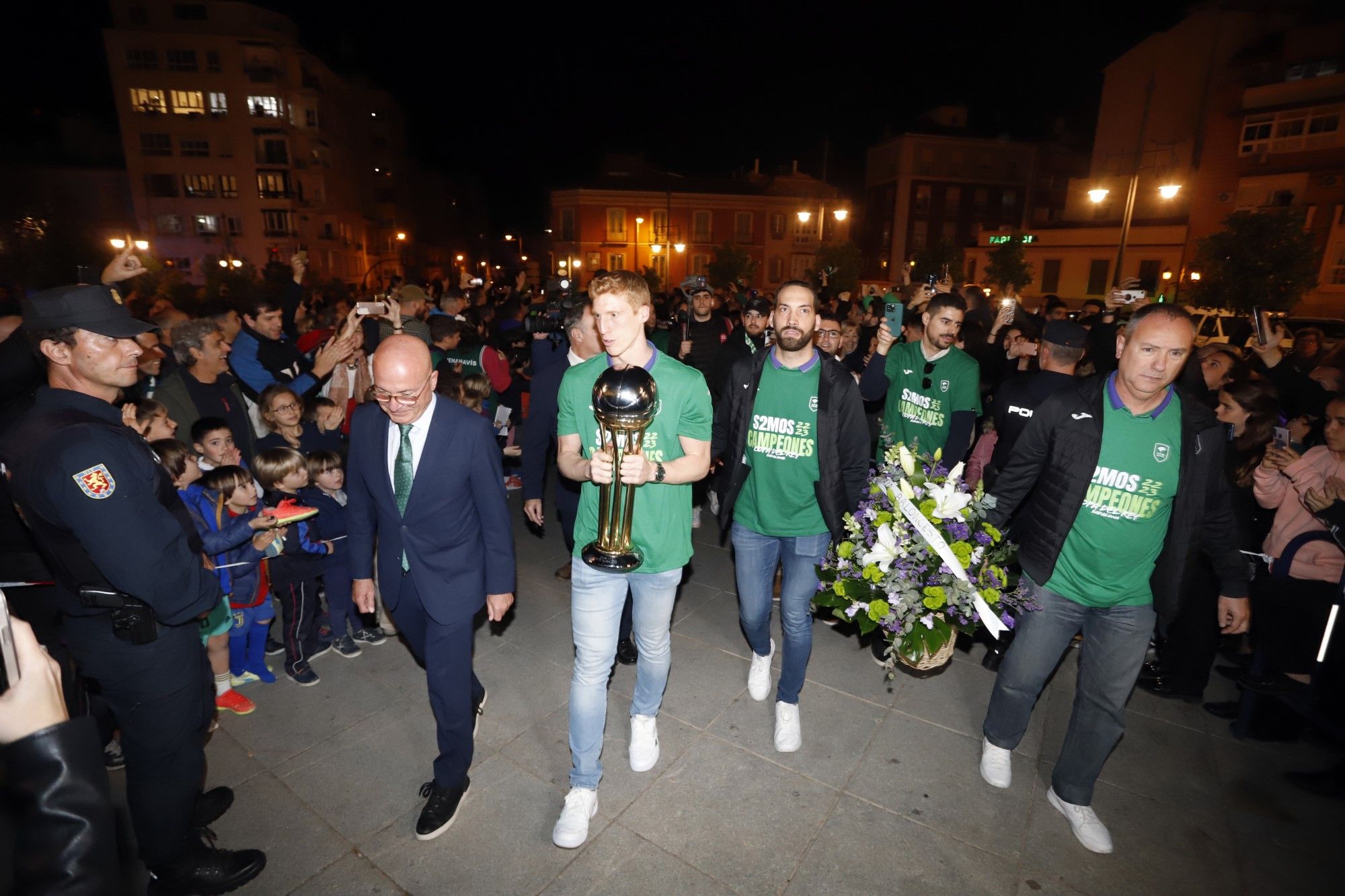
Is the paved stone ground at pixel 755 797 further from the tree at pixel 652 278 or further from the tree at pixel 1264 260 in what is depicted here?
the tree at pixel 652 278

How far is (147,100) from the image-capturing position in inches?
1594

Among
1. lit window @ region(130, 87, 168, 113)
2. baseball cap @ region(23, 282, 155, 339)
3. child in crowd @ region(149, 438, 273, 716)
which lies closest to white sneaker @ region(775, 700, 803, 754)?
child in crowd @ region(149, 438, 273, 716)

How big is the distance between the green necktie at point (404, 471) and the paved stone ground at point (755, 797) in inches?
66.6

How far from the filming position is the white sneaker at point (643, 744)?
3.68 metres

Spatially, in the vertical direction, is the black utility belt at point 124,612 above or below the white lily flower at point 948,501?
below

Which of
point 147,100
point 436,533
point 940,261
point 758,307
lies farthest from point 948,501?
point 147,100

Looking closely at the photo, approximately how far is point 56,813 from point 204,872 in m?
2.26

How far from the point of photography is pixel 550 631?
5.21m

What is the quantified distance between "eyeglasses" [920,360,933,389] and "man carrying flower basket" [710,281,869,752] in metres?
1.70

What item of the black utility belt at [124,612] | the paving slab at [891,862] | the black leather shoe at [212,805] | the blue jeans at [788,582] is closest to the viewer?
the black utility belt at [124,612]

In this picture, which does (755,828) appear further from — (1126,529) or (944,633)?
(1126,529)

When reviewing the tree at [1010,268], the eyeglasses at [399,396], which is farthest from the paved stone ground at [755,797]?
the tree at [1010,268]

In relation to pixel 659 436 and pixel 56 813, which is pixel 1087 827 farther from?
pixel 56 813

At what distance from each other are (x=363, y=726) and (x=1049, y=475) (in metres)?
4.25
